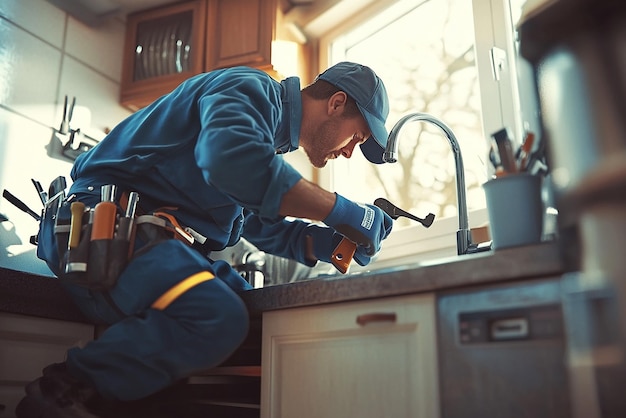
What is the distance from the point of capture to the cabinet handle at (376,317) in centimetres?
92

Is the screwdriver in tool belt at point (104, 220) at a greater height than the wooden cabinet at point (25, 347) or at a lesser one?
greater

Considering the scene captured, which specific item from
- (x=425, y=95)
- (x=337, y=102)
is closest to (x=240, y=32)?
(x=425, y=95)

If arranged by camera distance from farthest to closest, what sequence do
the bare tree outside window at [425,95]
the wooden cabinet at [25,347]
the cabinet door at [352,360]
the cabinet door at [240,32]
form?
1. the cabinet door at [240,32]
2. the bare tree outside window at [425,95]
3. the wooden cabinet at [25,347]
4. the cabinet door at [352,360]

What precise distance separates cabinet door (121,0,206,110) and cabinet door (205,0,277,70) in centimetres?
4

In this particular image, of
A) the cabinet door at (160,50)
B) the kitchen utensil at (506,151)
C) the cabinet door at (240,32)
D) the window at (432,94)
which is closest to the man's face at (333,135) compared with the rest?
the window at (432,94)

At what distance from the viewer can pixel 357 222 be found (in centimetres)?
117

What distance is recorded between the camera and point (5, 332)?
1275mm

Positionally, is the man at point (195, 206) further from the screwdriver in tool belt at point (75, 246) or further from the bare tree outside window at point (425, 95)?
the bare tree outside window at point (425, 95)

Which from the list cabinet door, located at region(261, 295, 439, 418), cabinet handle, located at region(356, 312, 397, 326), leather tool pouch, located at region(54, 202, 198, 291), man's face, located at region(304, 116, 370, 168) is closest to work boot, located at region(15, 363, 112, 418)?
leather tool pouch, located at region(54, 202, 198, 291)

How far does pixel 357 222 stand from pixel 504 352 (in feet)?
1.44

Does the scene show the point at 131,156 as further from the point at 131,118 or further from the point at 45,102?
the point at 45,102

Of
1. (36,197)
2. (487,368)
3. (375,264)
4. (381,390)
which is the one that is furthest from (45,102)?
(487,368)

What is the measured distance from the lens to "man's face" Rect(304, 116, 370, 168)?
4.65ft

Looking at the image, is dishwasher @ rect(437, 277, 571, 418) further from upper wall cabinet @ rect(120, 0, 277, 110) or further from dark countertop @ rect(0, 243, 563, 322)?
upper wall cabinet @ rect(120, 0, 277, 110)
